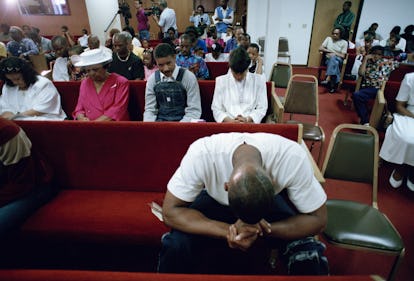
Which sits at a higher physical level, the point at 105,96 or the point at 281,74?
the point at 105,96

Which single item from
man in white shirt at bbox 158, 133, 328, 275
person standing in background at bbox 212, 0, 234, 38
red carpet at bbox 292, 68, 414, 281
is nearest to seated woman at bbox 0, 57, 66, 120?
man in white shirt at bbox 158, 133, 328, 275

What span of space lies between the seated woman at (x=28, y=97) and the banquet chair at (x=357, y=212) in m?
2.68

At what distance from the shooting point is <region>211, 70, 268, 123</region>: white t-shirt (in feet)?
8.71

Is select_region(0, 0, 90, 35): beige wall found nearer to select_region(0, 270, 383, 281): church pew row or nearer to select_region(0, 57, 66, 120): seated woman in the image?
select_region(0, 57, 66, 120): seated woman

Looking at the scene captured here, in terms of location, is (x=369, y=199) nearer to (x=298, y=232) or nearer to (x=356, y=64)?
(x=298, y=232)

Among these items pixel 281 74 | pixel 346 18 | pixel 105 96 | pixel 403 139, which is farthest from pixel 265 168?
pixel 346 18

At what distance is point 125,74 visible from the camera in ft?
11.2

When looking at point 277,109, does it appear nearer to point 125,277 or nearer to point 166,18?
point 125,277

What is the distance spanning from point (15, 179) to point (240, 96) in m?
2.00

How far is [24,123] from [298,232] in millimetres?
1998

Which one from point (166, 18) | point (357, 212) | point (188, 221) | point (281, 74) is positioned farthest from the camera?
point (166, 18)

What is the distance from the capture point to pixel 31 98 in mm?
2635

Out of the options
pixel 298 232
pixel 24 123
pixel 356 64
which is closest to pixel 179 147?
pixel 298 232

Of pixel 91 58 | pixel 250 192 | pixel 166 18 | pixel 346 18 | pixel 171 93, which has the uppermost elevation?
pixel 166 18
